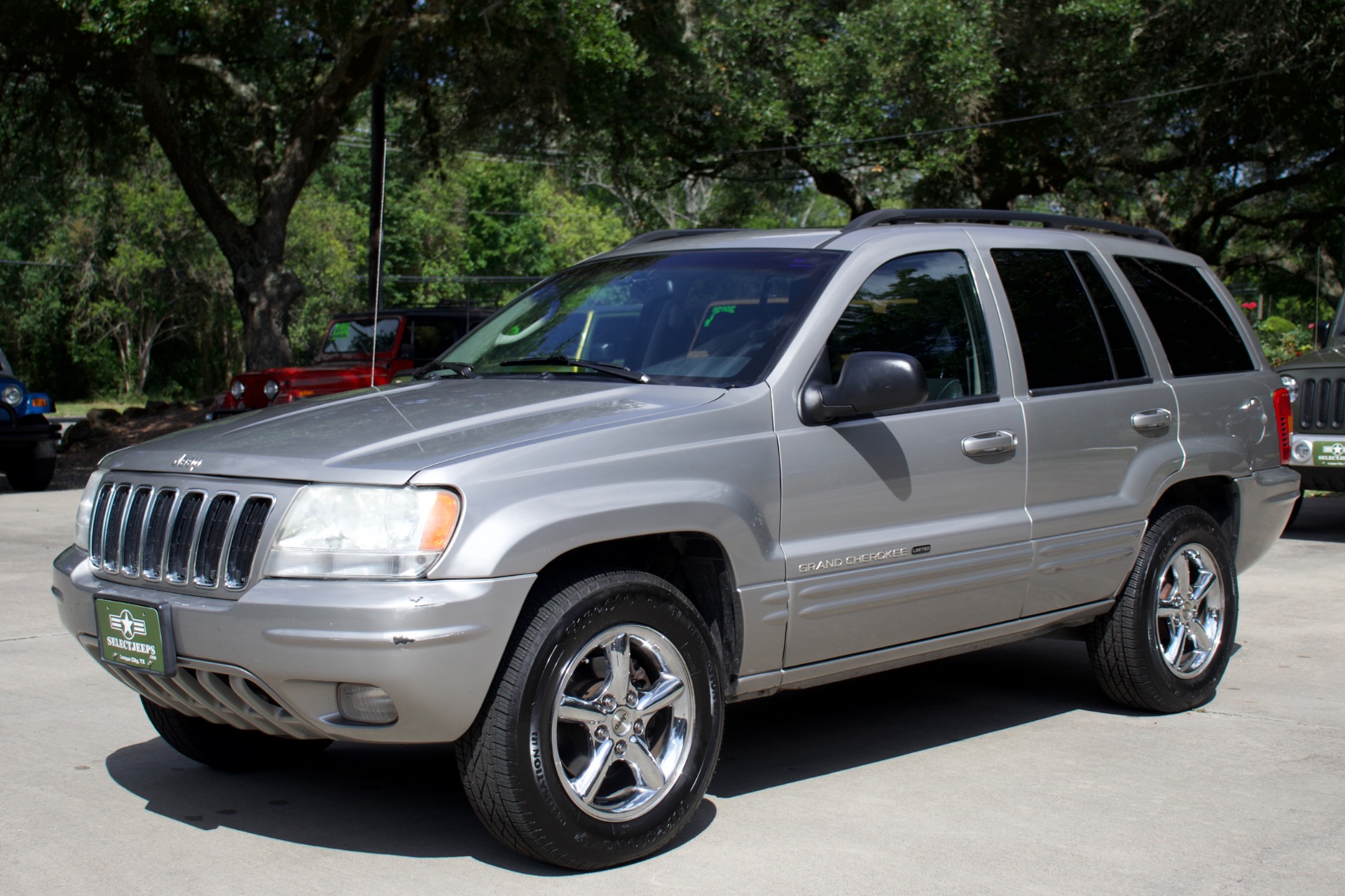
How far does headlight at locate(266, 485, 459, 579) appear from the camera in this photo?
3.62m

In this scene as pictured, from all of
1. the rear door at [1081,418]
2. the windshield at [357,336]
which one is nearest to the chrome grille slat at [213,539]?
the rear door at [1081,418]

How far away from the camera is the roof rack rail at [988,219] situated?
514 cm

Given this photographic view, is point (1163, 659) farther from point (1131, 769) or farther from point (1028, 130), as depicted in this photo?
point (1028, 130)

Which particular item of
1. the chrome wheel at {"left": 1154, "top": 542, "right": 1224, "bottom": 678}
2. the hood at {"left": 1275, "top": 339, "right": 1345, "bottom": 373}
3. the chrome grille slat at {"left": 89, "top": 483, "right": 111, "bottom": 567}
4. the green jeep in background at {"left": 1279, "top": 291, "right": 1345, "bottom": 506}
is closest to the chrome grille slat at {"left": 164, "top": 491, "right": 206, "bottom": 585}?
the chrome grille slat at {"left": 89, "top": 483, "right": 111, "bottom": 567}

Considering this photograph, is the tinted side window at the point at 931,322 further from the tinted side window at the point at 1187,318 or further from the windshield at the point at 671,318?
the tinted side window at the point at 1187,318

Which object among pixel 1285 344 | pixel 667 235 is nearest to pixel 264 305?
pixel 1285 344

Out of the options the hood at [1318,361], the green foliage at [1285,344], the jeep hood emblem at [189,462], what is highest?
the jeep hood emblem at [189,462]

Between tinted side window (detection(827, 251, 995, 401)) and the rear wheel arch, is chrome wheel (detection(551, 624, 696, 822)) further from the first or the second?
the rear wheel arch

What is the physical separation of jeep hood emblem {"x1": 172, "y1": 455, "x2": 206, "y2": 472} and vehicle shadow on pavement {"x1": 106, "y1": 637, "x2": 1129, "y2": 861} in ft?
3.74

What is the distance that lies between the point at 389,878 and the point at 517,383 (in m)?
1.65

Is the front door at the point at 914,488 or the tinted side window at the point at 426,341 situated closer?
the front door at the point at 914,488

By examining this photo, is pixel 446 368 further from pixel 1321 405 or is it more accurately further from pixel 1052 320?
pixel 1321 405

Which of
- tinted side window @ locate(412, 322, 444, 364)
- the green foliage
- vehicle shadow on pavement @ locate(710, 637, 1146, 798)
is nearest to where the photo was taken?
vehicle shadow on pavement @ locate(710, 637, 1146, 798)

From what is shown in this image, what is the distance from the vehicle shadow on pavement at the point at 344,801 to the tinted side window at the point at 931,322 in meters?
1.66
